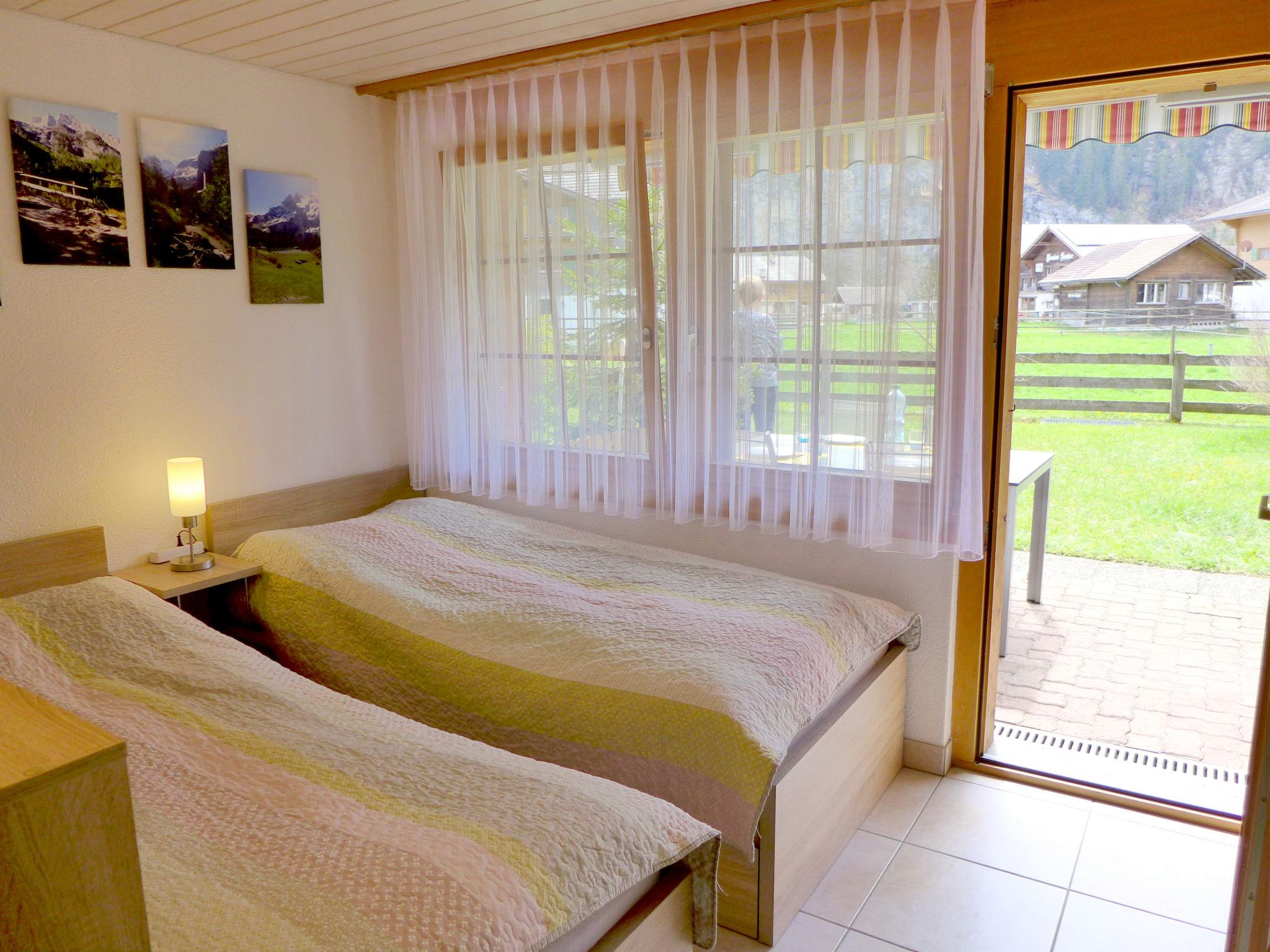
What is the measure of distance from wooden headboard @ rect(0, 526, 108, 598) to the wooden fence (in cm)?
358

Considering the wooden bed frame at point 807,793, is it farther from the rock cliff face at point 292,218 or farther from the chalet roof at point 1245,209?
the chalet roof at point 1245,209

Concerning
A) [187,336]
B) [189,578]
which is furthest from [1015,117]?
[189,578]

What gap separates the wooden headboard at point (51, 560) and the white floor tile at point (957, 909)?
2.42m

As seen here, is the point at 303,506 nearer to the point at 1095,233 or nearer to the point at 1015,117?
the point at 1015,117

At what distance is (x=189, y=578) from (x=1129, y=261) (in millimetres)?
3914

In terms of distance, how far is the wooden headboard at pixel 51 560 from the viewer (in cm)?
253

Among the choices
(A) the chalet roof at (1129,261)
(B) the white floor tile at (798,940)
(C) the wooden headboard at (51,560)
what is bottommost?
(B) the white floor tile at (798,940)

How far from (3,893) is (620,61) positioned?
2.76 m

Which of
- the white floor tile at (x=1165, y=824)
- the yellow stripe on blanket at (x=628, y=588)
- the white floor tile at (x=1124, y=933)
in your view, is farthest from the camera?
the white floor tile at (x=1165, y=824)

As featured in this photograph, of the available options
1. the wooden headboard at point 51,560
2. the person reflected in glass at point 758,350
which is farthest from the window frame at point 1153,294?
the wooden headboard at point 51,560

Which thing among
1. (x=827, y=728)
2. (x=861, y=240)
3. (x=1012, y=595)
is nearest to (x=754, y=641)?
(x=827, y=728)

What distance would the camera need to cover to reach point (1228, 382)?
3.89 m

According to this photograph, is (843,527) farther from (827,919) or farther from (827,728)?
(827,919)

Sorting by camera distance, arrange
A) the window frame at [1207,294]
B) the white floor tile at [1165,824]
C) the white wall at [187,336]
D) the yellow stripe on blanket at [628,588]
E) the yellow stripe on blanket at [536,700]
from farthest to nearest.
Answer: the window frame at [1207,294], the white wall at [187,336], the white floor tile at [1165,824], the yellow stripe on blanket at [628,588], the yellow stripe on blanket at [536,700]
